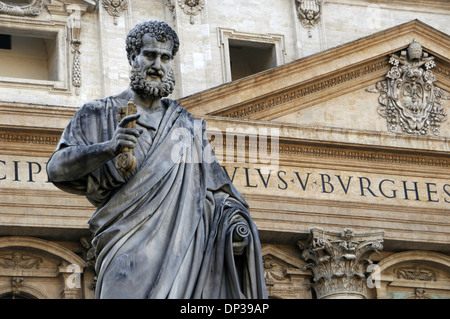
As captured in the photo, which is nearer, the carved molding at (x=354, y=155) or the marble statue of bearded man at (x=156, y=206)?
the marble statue of bearded man at (x=156, y=206)

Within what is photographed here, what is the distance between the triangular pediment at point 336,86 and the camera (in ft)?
75.7

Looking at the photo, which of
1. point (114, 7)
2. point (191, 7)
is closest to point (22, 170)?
point (114, 7)

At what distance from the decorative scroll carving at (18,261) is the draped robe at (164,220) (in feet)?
53.1

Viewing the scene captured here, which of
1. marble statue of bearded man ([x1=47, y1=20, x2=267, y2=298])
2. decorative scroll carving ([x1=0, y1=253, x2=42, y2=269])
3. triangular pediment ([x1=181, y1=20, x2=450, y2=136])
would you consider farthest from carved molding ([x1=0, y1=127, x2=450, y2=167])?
marble statue of bearded man ([x1=47, y1=20, x2=267, y2=298])

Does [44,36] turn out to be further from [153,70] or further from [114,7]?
[153,70]

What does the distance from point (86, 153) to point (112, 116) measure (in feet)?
1.21

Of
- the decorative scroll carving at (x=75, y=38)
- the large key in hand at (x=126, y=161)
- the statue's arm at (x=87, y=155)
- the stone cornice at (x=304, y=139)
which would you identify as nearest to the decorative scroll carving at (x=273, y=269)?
the stone cornice at (x=304, y=139)

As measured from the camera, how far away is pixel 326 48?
24344mm

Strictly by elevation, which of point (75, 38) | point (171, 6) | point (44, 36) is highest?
point (171, 6)

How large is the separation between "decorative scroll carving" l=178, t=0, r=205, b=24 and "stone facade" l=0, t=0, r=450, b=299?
0.6 inches

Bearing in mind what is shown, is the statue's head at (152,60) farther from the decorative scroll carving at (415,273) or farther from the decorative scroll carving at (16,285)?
the decorative scroll carving at (415,273)

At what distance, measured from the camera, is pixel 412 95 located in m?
24.6

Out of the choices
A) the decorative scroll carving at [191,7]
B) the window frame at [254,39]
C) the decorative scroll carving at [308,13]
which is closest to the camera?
the decorative scroll carving at [191,7]
